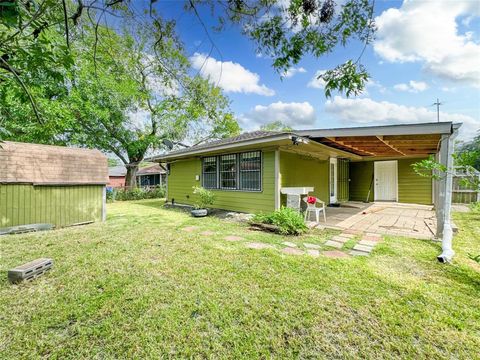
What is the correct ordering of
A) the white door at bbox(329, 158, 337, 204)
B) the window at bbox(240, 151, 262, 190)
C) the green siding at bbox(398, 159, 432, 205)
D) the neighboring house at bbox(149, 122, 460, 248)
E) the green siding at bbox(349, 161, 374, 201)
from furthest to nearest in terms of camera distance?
1. the green siding at bbox(349, 161, 374, 201)
2. the white door at bbox(329, 158, 337, 204)
3. the green siding at bbox(398, 159, 432, 205)
4. the window at bbox(240, 151, 262, 190)
5. the neighboring house at bbox(149, 122, 460, 248)

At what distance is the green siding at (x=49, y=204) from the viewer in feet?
17.2

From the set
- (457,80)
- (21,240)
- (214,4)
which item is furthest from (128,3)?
(457,80)

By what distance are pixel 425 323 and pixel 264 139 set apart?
4.89 metres

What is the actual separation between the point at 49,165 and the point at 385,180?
1310 cm

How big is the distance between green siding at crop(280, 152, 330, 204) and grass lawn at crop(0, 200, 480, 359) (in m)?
3.55

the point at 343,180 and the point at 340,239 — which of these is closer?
the point at 340,239

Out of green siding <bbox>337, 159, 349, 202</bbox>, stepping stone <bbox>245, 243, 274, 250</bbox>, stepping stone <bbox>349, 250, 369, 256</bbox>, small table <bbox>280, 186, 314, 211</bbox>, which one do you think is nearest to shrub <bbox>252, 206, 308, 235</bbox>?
small table <bbox>280, 186, 314, 211</bbox>

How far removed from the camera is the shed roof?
529 cm

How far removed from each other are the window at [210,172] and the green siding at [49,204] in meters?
3.79

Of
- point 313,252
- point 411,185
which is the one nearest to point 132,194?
point 313,252

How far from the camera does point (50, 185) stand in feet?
19.1

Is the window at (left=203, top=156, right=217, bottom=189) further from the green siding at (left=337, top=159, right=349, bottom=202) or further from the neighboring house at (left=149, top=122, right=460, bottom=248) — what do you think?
the green siding at (left=337, top=159, right=349, bottom=202)

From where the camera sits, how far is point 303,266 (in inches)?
130

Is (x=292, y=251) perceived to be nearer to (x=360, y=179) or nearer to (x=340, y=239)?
(x=340, y=239)
